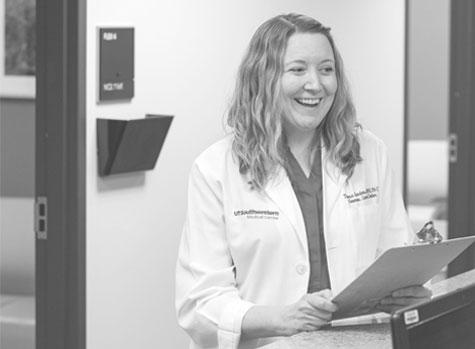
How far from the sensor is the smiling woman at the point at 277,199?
5.92 feet

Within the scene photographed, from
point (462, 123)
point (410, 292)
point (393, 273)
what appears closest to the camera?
point (393, 273)

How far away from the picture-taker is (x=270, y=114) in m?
1.86

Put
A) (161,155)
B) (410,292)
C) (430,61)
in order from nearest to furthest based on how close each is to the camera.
Answer: 1. (410,292)
2. (161,155)
3. (430,61)

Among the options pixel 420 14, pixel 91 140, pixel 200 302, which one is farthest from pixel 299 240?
pixel 420 14

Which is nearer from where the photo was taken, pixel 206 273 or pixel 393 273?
pixel 393 273

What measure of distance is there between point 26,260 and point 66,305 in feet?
0.63

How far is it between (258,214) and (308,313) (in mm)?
232

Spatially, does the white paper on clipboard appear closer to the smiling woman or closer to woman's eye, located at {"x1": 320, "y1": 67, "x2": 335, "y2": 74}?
the smiling woman

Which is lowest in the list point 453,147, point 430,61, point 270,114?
point 453,147

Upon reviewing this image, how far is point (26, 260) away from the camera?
7.98ft

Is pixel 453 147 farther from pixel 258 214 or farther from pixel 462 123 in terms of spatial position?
pixel 258 214

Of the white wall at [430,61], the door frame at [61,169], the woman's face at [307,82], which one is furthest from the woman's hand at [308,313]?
the white wall at [430,61]

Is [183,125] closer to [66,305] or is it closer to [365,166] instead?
[66,305]

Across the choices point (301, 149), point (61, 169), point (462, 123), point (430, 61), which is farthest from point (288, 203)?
point (430, 61)
